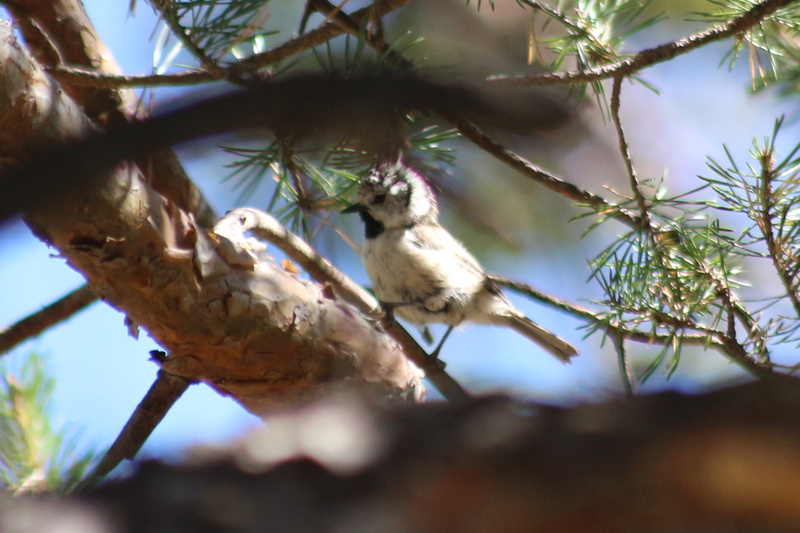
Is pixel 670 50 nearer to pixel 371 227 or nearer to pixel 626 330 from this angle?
pixel 626 330

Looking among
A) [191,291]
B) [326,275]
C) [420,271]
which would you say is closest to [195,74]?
[191,291]

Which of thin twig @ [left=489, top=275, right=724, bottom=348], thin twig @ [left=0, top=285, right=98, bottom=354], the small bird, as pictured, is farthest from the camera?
the small bird

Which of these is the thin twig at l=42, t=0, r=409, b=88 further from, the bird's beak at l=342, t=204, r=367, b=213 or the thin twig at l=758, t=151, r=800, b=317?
the bird's beak at l=342, t=204, r=367, b=213

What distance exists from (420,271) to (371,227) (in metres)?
0.42

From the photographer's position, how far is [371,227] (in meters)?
3.87

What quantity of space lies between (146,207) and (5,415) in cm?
117

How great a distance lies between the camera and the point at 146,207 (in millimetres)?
1479

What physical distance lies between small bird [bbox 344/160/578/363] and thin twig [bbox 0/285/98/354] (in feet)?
4.69

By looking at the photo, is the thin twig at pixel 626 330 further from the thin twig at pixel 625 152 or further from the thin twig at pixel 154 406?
the thin twig at pixel 154 406

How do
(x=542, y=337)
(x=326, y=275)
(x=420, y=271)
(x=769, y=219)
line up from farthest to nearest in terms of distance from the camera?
(x=542, y=337), (x=420, y=271), (x=326, y=275), (x=769, y=219)

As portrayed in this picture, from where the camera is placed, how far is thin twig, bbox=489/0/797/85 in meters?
1.55

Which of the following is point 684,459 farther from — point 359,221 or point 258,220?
point 359,221

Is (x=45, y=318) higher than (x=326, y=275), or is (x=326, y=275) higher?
(x=326, y=275)

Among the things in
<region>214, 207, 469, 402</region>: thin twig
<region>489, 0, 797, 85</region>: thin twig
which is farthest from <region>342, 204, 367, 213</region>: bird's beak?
<region>489, 0, 797, 85</region>: thin twig
